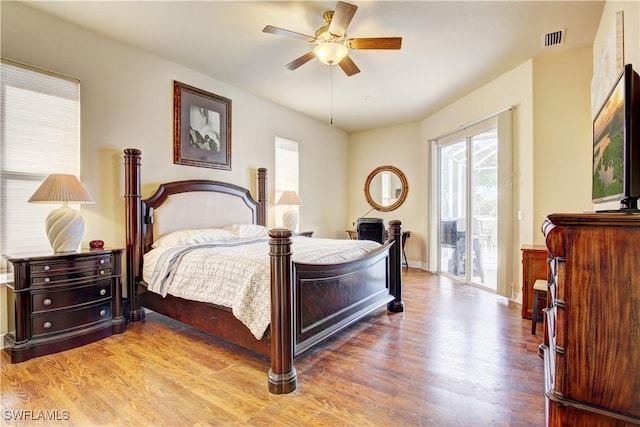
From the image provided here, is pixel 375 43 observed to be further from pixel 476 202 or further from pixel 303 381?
pixel 476 202

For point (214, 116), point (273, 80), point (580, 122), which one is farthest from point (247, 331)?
point (580, 122)

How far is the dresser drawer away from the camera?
94.0 inches

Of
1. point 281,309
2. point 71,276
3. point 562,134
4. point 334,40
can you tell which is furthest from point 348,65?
point 71,276

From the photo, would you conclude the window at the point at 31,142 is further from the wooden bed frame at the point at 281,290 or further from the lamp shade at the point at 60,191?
the wooden bed frame at the point at 281,290

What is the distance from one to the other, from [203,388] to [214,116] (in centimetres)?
327

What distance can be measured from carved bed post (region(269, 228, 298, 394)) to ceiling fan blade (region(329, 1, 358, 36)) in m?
1.61

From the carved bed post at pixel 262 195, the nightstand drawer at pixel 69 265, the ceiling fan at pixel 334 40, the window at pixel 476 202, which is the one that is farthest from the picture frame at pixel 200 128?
the window at pixel 476 202

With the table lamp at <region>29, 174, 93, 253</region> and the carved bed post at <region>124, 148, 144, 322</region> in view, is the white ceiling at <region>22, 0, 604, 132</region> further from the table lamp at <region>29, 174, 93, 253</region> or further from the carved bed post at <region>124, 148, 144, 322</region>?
the table lamp at <region>29, 174, 93, 253</region>

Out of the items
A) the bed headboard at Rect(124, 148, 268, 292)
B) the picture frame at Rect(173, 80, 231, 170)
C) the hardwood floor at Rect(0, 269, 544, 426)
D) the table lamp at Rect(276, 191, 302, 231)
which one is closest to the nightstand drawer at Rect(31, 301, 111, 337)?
the hardwood floor at Rect(0, 269, 544, 426)

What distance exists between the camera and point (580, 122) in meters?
3.34

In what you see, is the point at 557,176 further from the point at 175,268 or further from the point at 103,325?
the point at 103,325

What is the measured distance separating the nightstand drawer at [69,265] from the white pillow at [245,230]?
53.2 inches

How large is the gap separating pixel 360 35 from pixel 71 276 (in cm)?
335

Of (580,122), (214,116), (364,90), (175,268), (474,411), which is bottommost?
(474,411)
